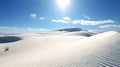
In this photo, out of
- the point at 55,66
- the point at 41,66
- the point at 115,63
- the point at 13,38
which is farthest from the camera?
the point at 13,38

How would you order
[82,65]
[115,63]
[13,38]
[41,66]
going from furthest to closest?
1. [13,38]
2. [41,66]
3. [82,65]
4. [115,63]

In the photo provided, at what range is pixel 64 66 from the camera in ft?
20.3

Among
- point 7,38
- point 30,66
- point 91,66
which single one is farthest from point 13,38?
point 91,66

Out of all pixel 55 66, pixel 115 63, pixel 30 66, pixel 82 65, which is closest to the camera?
pixel 115 63

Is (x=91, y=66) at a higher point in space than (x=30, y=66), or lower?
higher

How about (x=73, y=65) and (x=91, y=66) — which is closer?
(x=91, y=66)

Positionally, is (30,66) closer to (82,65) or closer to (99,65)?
(82,65)

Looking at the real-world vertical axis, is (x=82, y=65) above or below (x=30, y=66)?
above

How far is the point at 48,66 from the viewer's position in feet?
21.9

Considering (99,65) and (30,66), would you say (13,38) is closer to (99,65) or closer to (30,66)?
(30,66)

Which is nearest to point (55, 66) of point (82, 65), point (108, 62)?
point (82, 65)

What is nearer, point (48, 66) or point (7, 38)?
point (48, 66)

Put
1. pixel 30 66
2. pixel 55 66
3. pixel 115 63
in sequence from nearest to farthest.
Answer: pixel 115 63 < pixel 55 66 < pixel 30 66

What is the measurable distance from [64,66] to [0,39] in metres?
56.5
